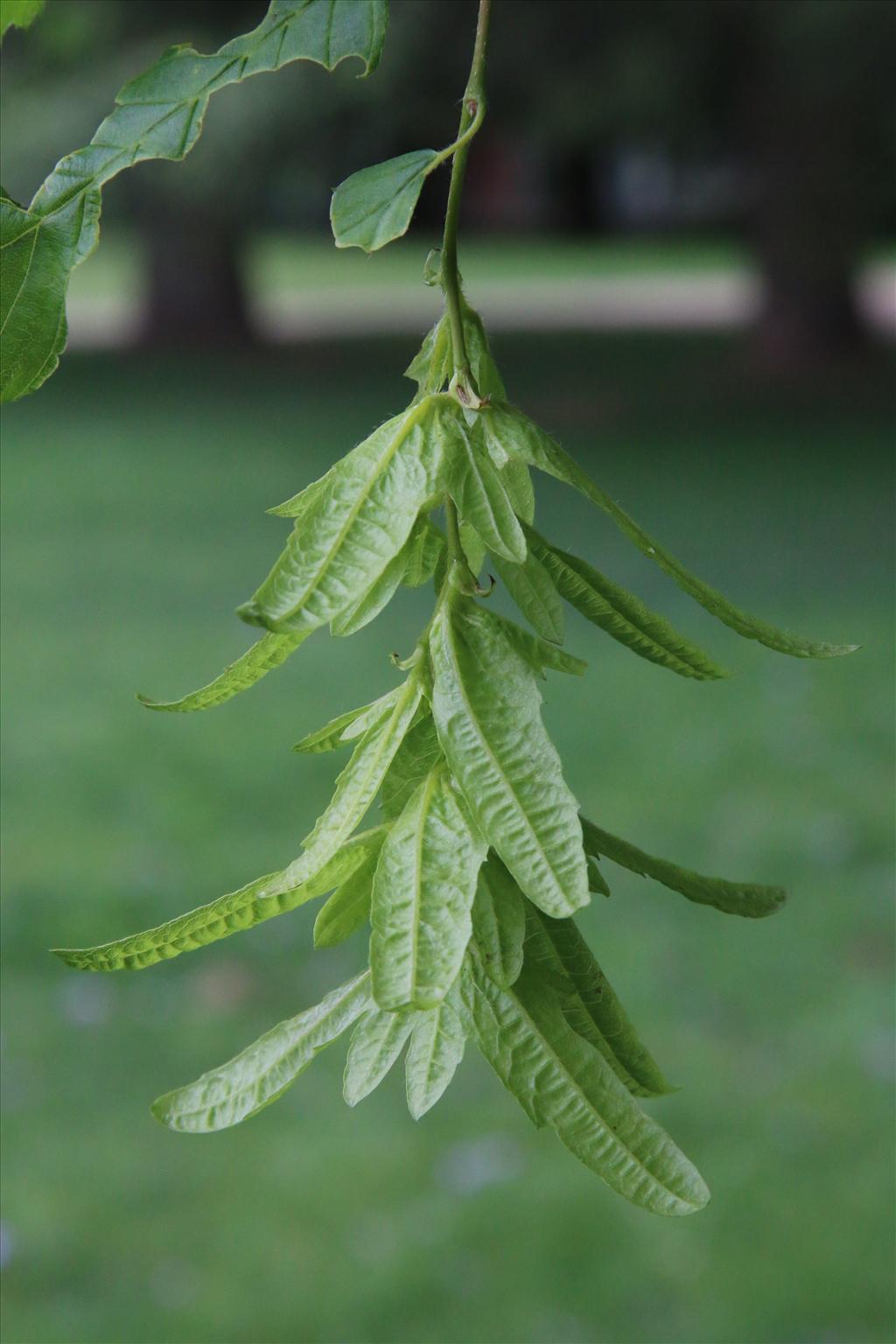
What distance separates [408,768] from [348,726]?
0.06m

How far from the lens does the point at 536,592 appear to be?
85 cm

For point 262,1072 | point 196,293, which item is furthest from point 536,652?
point 196,293

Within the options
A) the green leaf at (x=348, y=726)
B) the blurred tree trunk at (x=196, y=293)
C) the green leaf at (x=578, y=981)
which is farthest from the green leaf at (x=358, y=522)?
the blurred tree trunk at (x=196, y=293)

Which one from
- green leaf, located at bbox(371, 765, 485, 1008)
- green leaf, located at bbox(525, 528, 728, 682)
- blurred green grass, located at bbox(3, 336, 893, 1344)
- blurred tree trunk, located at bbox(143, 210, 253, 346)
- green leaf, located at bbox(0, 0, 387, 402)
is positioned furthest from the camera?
blurred tree trunk, located at bbox(143, 210, 253, 346)

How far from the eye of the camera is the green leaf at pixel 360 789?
32.9 inches

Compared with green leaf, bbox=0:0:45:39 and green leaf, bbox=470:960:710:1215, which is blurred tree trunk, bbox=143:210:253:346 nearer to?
green leaf, bbox=0:0:45:39

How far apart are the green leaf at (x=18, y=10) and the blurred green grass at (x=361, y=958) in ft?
11.2

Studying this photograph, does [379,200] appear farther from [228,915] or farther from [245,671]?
[228,915]

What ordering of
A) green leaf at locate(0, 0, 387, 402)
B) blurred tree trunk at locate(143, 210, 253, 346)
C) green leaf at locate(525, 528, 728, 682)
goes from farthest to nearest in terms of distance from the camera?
blurred tree trunk at locate(143, 210, 253, 346), green leaf at locate(0, 0, 387, 402), green leaf at locate(525, 528, 728, 682)

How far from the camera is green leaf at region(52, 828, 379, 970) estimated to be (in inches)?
33.3

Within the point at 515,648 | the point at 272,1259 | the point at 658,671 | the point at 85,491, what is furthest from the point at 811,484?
the point at 515,648

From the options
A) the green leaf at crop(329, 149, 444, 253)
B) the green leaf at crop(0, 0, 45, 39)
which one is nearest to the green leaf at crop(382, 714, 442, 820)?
the green leaf at crop(329, 149, 444, 253)

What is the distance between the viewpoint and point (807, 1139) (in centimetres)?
442

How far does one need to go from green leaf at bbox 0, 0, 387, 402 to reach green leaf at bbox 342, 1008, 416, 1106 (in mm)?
417
